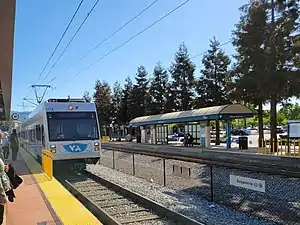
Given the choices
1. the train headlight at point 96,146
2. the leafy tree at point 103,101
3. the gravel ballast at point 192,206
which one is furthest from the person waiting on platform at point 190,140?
the leafy tree at point 103,101

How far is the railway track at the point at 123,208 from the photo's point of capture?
26.1ft

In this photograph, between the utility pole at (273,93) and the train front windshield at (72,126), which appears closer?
the train front windshield at (72,126)

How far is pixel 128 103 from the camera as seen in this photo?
66.3m

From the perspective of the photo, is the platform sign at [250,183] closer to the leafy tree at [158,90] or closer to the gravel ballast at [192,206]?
the gravel ballast at [192,206]

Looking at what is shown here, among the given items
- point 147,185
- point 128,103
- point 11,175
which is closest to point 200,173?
point 147,185

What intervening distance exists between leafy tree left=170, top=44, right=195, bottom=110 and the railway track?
40808mm

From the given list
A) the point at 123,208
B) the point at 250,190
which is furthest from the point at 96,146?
the point at 250,190

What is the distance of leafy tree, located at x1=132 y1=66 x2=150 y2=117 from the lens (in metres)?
64.2

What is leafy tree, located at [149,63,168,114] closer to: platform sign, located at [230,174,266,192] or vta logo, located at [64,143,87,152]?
vta logo, located at [64,143,87,152]

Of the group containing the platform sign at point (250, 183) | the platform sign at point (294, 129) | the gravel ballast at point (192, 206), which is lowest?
the gravel ballast at point (192, 206)

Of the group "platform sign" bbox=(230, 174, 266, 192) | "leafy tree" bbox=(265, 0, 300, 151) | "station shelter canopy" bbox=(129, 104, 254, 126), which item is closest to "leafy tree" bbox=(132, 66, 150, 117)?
"station shelter canopy" bbox=(129, 104, 254, 126)

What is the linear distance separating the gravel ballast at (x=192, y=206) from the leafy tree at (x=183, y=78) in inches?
1582

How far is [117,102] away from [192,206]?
211ft

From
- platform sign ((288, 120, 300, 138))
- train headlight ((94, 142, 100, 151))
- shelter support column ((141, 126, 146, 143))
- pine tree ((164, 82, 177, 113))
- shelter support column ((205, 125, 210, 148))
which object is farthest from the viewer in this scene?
pine tree ((164, 82, 177, 113))
